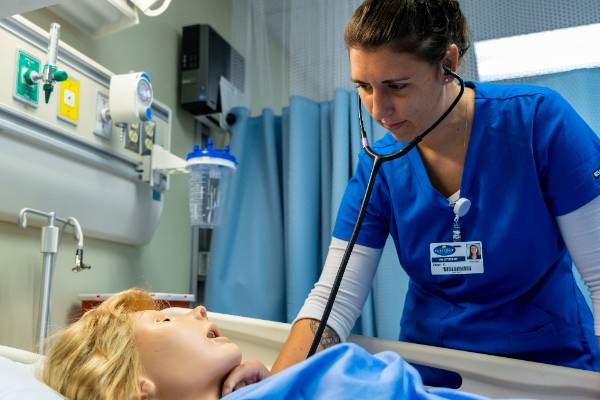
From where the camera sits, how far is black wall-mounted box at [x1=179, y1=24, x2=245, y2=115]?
7.20ft

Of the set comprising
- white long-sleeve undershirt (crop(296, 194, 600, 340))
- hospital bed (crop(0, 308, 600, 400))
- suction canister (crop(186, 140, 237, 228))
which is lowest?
hospital bed (crop(0, 308, 600, 400))

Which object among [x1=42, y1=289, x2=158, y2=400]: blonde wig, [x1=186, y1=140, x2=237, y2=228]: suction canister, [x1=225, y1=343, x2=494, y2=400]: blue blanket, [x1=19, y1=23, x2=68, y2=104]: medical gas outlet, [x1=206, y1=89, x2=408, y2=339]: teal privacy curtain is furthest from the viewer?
[x1=186, y1=140, x2=237, y2=228]: suction canister

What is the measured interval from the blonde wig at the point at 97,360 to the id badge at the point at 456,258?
2.11 feet

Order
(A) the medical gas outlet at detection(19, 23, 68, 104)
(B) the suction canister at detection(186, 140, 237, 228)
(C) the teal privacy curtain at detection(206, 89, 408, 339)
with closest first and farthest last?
(A) the medical gas outlet at detection(19, 23, 68, 104), (C) the teal privacy curtain at detection(206, 89, 408, 339), (B) the suction canister at detection(186, 140, 237, 228)

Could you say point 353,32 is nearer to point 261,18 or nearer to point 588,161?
point 588,161

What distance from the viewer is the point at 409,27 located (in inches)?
42.1

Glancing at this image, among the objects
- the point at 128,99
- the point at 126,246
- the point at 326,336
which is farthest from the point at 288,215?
the point at 326,336

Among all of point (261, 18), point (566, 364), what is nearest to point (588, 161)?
point (566, 364)

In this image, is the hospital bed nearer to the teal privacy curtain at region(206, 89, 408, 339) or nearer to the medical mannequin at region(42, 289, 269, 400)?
the medical mannequin at region(42, 289, 269, 400)

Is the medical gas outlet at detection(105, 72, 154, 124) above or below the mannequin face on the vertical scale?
above

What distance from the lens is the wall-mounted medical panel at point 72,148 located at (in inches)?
55.9

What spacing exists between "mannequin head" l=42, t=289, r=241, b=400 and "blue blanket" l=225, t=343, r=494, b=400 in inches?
5.4

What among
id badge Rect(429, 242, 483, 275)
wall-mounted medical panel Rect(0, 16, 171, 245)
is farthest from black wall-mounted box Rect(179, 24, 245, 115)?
id badge Rect(429, 242, 483, 275)

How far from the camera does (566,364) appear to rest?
120 cm
